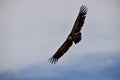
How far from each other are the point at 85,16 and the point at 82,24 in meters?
0.14

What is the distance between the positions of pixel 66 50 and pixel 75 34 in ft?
1.37

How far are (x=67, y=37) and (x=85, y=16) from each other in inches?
18.9

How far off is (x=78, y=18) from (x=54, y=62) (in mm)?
855

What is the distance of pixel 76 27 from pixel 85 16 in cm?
23

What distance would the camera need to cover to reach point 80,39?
74.5ft

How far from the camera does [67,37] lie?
2284 centimetres

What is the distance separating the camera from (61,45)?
75.4 feet

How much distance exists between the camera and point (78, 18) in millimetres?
Answer: 22641

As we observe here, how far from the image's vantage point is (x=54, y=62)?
75.3ft

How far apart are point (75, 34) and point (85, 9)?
429 millimetres

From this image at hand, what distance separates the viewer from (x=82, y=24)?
22688mm

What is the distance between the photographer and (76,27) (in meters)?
22.7

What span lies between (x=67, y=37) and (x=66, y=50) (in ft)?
0.86

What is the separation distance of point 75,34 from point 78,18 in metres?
0.26
